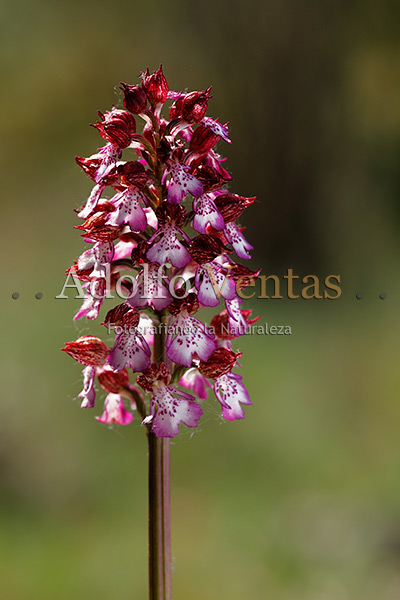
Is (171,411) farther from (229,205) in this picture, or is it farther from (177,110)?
(177,110)

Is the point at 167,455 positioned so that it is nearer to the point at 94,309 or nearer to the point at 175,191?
the point at 94,309

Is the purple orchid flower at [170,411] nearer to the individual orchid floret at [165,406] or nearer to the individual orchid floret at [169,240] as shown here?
the individual orchid floret at [165,406]

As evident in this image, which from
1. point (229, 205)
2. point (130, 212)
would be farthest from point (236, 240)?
point (130, 212)

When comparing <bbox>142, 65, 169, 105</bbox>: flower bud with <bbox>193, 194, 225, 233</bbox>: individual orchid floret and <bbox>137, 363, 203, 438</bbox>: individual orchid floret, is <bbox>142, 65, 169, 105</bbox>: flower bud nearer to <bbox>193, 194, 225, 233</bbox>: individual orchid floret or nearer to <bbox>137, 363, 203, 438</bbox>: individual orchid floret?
<bbox>193, 194, 225, 233</bbox>: individual orchid floret

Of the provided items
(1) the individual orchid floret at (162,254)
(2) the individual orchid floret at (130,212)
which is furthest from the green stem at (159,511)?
(2) the individual orchid floret at (130,212)

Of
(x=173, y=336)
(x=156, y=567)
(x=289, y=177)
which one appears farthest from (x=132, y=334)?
(x=289, y=177)

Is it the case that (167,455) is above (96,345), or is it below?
below

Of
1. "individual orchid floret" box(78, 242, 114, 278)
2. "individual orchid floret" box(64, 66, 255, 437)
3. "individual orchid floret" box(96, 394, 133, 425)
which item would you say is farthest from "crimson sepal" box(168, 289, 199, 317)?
"individual orchid floret" box(96, 394, 133, 425)
